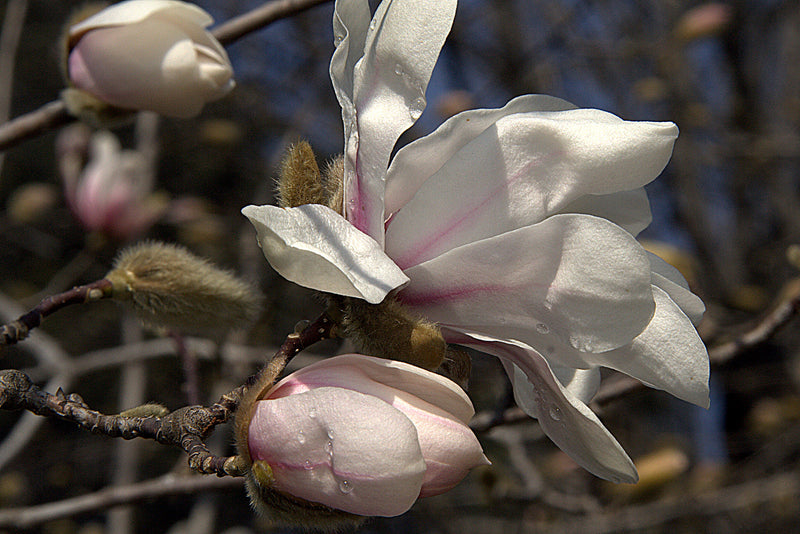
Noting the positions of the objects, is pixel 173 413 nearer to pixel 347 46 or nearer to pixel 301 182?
pixel 301 182

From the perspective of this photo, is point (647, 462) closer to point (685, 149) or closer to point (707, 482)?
point (707, 482)

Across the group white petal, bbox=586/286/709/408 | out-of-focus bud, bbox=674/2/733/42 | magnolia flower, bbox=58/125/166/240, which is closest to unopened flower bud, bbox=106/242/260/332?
white petal, bbox=586/286/709/408

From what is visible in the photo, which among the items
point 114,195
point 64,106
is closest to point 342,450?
point 64,106

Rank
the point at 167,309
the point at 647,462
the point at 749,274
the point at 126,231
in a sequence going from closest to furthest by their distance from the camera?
the point at 167,309
the point at 647,462
the point at 126,231
the point at 749,274

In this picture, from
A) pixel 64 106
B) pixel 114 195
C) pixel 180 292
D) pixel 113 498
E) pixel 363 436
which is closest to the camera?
pixel 363 436

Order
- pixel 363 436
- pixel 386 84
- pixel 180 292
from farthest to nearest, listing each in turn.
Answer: pixel 180 292
pixel 386 84
pixel 363 436

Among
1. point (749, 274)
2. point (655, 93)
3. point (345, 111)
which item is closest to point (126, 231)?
point (345, 111)
